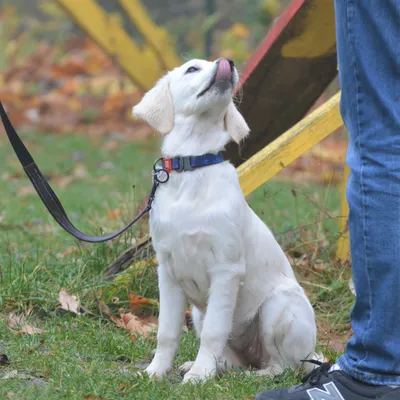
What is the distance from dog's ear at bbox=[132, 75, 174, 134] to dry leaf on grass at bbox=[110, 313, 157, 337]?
3.12 ft

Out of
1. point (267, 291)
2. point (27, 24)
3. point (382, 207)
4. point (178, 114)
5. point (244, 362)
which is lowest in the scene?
point (244, 362)

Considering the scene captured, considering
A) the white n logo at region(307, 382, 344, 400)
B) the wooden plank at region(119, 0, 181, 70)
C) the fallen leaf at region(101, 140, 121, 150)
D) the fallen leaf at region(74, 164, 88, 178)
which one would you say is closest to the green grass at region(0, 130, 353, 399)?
the white n logo at region(307, 382, 344, 400)

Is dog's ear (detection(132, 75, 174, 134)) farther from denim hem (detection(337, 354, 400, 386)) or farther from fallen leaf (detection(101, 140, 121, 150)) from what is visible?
fallen leaf (detection(101, 140, 121, 150))

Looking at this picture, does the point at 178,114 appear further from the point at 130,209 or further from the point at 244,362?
the point at 130,209

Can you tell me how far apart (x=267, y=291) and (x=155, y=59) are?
21.4 ft

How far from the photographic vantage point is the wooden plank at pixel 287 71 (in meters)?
4.01

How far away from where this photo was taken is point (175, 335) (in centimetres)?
292

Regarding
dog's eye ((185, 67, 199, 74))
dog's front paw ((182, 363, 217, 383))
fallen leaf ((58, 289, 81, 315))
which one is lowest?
dog's front paw ((182, 363, 217, 383))

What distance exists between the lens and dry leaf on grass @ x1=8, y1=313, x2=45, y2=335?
10.9ft

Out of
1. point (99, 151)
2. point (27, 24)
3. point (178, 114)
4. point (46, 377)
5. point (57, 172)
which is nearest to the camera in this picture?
point (46, 377)

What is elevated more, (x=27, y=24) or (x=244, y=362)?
(x=27, y=24)

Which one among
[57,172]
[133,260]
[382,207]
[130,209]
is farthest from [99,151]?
[382,207]


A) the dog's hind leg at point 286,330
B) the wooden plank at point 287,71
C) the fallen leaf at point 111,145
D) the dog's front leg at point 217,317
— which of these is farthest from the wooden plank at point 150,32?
the dog's front leg at point 217,317

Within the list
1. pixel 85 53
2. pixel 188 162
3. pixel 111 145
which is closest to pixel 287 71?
pixel 188 162
